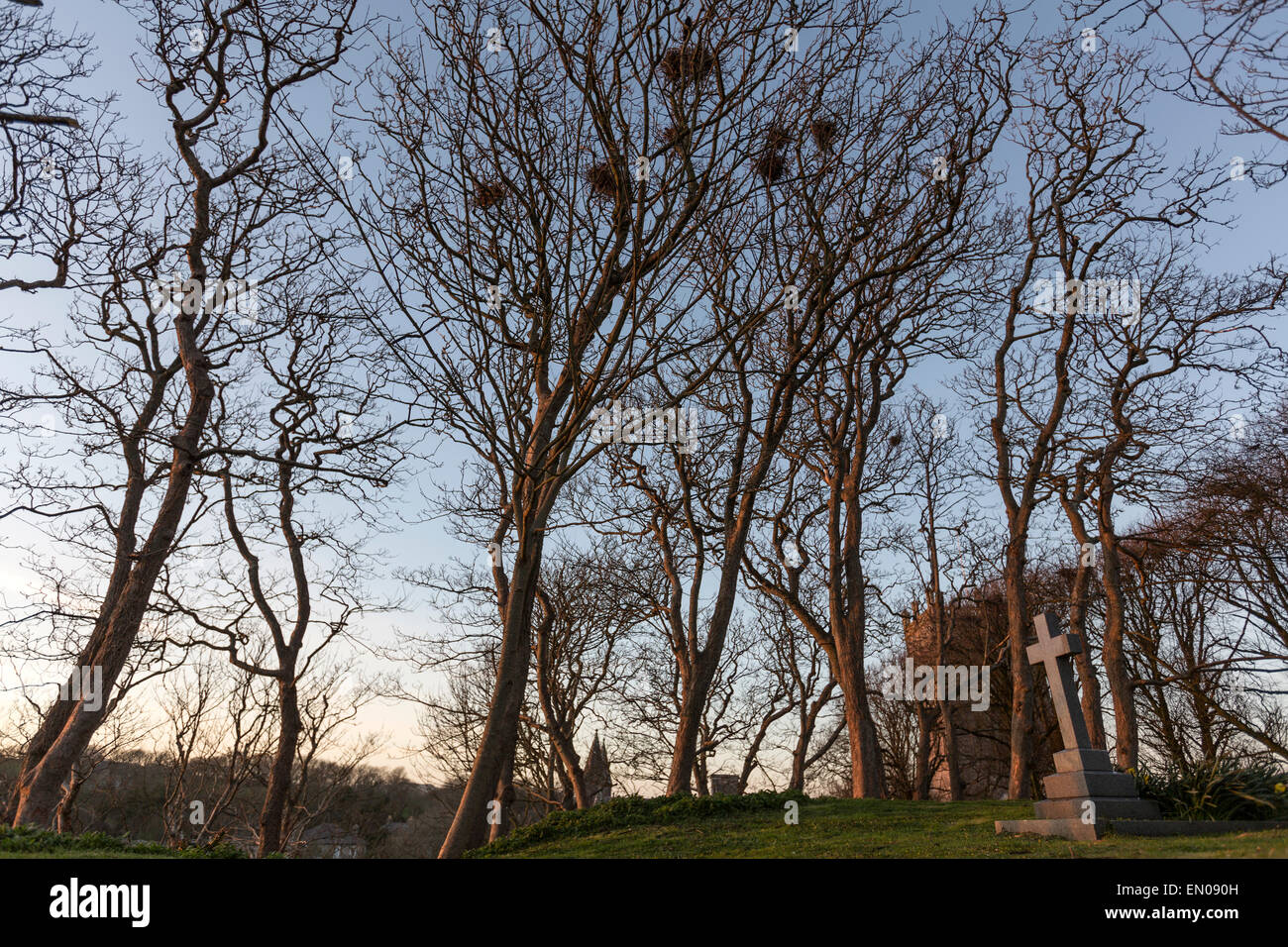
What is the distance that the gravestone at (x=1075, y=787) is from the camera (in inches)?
305

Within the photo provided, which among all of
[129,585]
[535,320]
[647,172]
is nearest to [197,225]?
[129,585]

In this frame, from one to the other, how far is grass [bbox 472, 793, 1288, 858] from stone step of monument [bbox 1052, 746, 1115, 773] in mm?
738

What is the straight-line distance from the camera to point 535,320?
8516 mm

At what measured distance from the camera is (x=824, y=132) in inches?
355

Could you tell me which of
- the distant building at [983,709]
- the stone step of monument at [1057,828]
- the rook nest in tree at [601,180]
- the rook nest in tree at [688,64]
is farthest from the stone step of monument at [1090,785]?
the distant building at [983,709]

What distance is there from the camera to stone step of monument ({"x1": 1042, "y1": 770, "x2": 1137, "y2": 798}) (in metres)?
7.88

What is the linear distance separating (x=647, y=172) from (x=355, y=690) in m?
16.7

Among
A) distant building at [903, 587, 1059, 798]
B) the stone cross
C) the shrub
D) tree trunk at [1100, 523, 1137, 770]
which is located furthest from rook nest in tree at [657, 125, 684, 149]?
distant building at [903, 587, 1059, 798]

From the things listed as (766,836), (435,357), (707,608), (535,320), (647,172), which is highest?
(647,172)

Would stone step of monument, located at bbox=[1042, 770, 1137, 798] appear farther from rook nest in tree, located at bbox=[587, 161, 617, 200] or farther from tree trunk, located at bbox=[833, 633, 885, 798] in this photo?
Answer: rook nest in tree, located at bbox=[587, 161, 617, 200]

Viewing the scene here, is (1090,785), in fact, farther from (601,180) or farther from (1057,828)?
(601,180)
